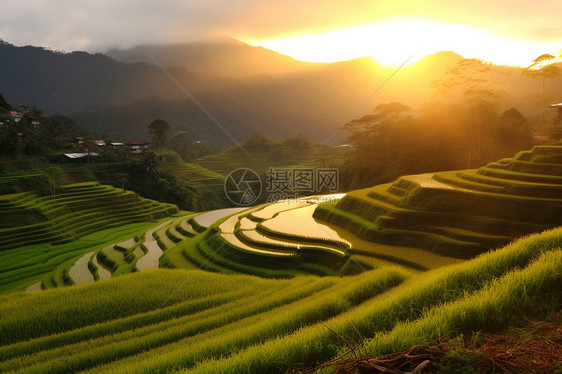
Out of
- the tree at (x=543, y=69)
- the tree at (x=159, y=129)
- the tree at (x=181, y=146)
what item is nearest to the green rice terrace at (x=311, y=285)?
the tree at (x=543, y=69)

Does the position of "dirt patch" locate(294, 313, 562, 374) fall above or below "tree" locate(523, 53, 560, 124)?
below

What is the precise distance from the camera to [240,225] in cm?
1569

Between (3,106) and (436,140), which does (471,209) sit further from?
Answer: (3,106)

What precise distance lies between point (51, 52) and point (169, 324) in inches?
6204

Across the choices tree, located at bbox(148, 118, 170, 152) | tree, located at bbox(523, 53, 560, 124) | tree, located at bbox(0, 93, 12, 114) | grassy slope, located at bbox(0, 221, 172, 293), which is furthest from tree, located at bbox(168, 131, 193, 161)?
tree, located at bbox(523, 53, 560, 124)

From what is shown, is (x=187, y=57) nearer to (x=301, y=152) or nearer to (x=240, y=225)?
(x=301, y=152)

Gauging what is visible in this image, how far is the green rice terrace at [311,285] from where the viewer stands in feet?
7.44

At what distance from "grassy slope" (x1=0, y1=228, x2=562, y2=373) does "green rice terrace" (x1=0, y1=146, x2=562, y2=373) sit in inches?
0.7

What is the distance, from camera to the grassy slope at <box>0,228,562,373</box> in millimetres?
2264

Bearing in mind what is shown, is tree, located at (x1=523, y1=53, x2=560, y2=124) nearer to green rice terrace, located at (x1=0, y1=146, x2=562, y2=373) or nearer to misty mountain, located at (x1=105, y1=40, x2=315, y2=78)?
green rice terrace, located at (x1=0, y1=146, x2=562, y2=373)

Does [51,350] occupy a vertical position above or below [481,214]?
below

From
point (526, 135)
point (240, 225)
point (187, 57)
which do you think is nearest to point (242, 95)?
point (187, 57)

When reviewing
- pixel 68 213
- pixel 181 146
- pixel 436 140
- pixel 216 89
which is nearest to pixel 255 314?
pixel 68 213

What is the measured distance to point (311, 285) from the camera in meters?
7.11
